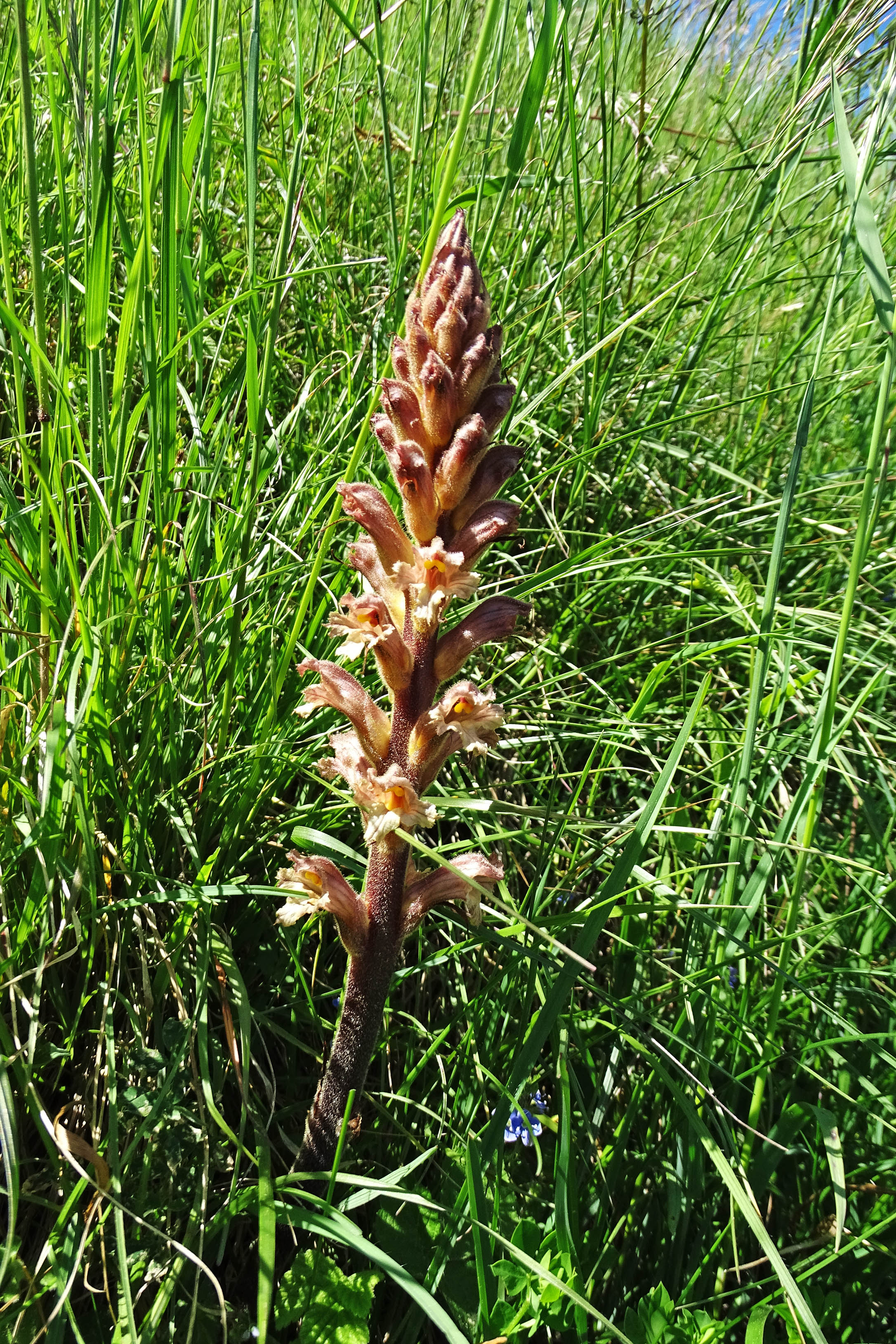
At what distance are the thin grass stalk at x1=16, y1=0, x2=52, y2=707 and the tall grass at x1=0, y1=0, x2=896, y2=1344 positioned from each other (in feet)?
0.04

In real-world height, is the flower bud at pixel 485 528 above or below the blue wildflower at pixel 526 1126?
above

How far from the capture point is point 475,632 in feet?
5.25

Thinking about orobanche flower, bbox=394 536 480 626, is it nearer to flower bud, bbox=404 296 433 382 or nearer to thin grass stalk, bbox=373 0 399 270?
flower bud, bbox=404 296 433 382

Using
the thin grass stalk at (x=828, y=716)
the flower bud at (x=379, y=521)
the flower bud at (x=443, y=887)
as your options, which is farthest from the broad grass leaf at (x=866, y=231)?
the flower bud at (x=443, y=887)

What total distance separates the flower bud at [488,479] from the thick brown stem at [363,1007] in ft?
1.93

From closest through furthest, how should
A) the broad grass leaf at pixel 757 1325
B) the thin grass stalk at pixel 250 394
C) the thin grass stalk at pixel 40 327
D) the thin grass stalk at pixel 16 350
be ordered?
the thin grass stalk at pixel 40 327 < the broad grass leaf at pixel 757 1325 < the thin grass stalk at pixel 250 394 < the thin grass stalk at pixel 16 350

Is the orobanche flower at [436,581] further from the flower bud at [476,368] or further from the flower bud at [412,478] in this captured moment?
the flower bud at [476,368]

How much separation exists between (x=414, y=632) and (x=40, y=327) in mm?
842

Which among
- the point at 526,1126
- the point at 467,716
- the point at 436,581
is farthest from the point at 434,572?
the point at 526,1126

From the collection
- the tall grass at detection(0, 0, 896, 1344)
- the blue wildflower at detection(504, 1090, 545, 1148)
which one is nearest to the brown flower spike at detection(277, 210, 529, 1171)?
the tall grass at detection(0, 0, 896, 1344)

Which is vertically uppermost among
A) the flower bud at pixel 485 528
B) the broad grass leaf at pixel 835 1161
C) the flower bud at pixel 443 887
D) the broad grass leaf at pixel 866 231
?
the broad grass leaf at pixel 866 231

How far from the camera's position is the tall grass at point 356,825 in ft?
5.16

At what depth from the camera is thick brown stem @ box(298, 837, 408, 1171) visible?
162 cm

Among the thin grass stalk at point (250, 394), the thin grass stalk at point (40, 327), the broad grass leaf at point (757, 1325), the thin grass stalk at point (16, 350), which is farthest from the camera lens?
the thin grass stalk at point (16, 350)
